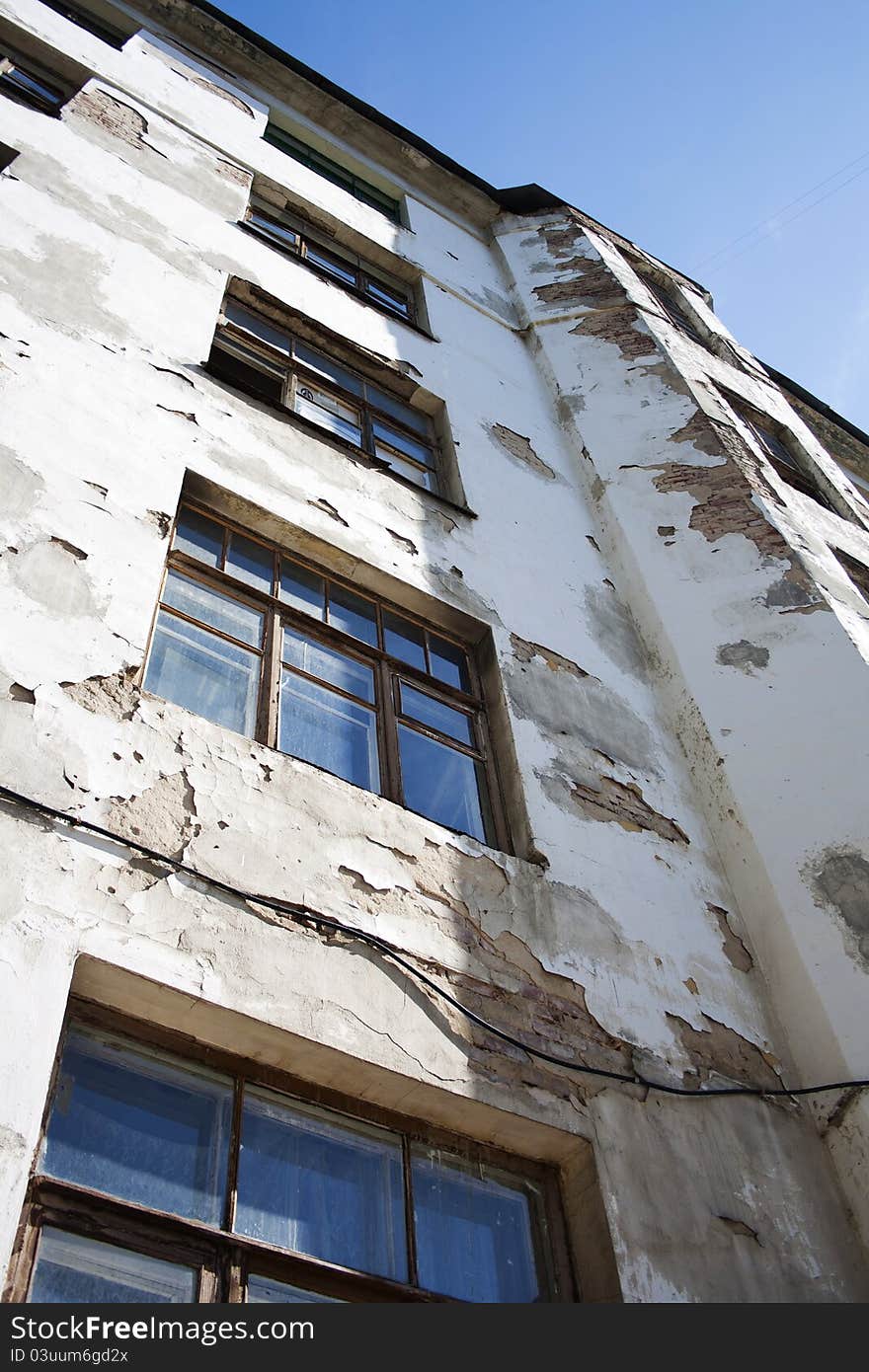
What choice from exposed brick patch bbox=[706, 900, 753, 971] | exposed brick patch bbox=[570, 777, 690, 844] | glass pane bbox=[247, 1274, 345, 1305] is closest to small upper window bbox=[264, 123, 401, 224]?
exposed brick patch bbox=[570, 777, 690, 844]

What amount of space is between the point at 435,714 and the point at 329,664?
0.58 m

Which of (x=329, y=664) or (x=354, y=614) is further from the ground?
(x=354, y=614)

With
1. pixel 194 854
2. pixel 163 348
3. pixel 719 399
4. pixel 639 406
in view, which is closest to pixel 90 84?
pixel 163 348

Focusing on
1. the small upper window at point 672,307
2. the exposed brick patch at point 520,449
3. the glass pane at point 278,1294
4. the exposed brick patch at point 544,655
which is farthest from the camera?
the small upper window at point 672,307

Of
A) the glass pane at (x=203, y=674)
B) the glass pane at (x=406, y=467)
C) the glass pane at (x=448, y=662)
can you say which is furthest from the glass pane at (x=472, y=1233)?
the glass pane at (x=406, y=467)

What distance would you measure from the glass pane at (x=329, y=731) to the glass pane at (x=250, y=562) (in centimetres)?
60

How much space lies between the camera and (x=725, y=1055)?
434 cm

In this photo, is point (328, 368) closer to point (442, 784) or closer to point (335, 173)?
point (442, 784)

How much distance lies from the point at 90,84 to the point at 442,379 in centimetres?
337

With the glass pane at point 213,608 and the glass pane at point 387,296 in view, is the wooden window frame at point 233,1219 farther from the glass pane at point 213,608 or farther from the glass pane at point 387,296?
the glass pane at point 387,296

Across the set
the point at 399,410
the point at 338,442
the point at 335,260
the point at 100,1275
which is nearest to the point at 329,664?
the point at 338,442

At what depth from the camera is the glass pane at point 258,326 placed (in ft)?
24.0

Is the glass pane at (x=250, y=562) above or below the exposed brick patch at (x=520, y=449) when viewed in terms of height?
below

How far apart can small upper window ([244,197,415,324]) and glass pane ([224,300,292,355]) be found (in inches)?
51.8
